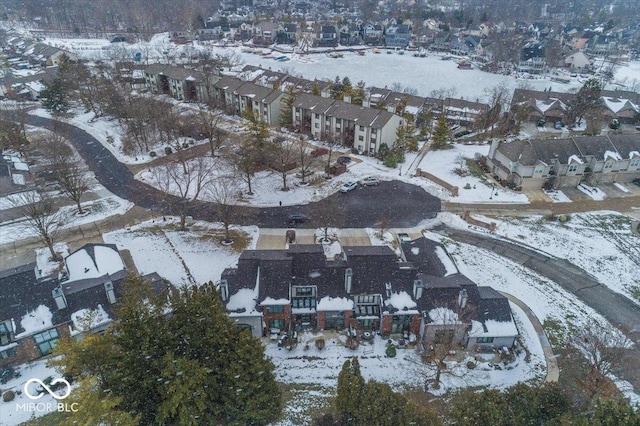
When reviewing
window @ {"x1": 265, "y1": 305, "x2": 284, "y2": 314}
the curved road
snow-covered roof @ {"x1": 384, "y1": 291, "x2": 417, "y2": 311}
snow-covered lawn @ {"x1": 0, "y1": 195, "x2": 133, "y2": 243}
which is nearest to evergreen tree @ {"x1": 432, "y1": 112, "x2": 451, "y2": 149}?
the curved road

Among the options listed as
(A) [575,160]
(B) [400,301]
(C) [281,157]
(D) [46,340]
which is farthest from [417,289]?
(A) [575,160]

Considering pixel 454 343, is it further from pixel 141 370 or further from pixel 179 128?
pixel 179 128

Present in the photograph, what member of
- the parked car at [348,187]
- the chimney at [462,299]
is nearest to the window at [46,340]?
the chimney at [462,299]

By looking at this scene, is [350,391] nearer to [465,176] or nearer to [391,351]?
[391,351]

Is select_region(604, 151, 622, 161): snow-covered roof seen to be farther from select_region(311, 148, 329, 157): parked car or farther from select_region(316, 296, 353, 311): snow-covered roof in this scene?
select_region(316, 296, 353, 311): snow-covered roof

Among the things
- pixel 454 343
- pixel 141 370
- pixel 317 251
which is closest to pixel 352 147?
pixel 317 251

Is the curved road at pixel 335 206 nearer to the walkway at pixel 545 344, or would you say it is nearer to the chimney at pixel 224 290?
the walkway at pixel 545 344

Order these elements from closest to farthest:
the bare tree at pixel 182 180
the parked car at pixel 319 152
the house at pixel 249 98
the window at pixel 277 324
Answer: the window at pixel 277 324, the bare tree at pixel 182 180, the parked car at pixel 319 152, the house at pixel 249 98
